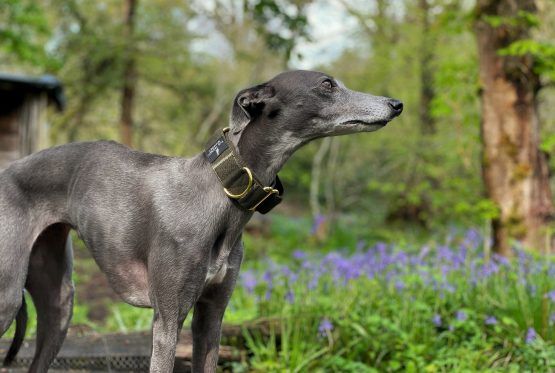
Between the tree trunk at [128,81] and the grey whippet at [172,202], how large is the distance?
1167cm

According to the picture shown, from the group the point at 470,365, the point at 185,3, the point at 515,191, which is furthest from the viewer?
the point at 185,3

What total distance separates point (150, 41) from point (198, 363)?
12743mm

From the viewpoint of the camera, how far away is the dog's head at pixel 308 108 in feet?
7.71

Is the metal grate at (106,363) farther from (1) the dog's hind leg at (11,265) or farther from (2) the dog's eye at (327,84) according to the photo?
(2) the dog's eye at (327,84)

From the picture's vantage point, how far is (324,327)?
417 centimetres

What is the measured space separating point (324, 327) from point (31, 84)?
→ 9.88 meters

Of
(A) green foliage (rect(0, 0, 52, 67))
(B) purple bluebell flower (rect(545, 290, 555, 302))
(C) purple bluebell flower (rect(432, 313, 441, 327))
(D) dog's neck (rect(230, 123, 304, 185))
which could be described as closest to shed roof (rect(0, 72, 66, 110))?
(A) green foliage (rect(0, 0, 52, 67))

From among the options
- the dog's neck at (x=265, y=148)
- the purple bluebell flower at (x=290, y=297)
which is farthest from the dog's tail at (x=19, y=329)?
the purple bluebell flower at (x=290, y=297)

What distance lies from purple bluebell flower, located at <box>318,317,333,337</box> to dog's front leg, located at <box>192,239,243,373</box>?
5.23 ft

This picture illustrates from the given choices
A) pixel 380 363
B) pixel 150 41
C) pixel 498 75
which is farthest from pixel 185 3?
pixel 380 363

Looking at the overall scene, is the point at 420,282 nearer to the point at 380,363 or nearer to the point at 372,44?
the point at 380,363

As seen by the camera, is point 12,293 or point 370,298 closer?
point 12,293

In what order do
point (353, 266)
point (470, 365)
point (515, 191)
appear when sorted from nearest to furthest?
point (470, 365), point (353, 266), point (515, 191)

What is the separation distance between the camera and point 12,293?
100 inches
